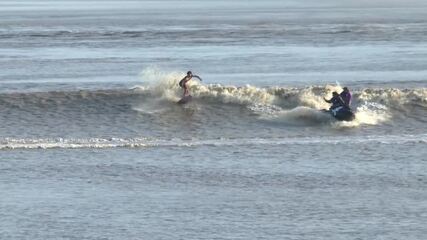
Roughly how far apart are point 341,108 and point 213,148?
6213 mm

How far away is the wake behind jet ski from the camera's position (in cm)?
3869

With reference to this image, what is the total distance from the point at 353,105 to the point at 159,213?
19.8 meters

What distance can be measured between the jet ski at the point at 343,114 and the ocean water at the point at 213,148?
236 millimetres

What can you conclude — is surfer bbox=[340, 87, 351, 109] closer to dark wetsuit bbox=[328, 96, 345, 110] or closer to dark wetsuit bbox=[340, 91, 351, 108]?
dark wetsuit bbox=[340, 91, 351, 108]

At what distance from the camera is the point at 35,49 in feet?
249

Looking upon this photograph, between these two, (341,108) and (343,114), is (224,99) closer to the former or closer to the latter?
(341,108)

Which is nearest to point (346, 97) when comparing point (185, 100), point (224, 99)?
point (224, 99)

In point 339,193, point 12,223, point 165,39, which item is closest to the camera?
point 12,223

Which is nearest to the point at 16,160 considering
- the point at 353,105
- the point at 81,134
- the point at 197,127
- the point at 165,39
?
the point at 81,134

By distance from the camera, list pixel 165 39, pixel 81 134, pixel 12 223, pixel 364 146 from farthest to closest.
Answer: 1. pixel 165 39
2. pixel 81 134
3. pixel 364 146
4. pixel 12 223

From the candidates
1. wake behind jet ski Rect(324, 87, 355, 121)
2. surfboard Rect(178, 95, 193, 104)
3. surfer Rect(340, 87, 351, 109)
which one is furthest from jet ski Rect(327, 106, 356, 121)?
surfboard Rect(178, 95, 193, 104)

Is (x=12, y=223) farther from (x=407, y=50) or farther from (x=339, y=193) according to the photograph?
(x=407, y=50)

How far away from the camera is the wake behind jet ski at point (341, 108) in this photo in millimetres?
38688

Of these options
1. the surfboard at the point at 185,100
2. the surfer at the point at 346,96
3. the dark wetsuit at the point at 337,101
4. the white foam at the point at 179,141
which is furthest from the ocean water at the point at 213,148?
the surfer at the point at 346,96
